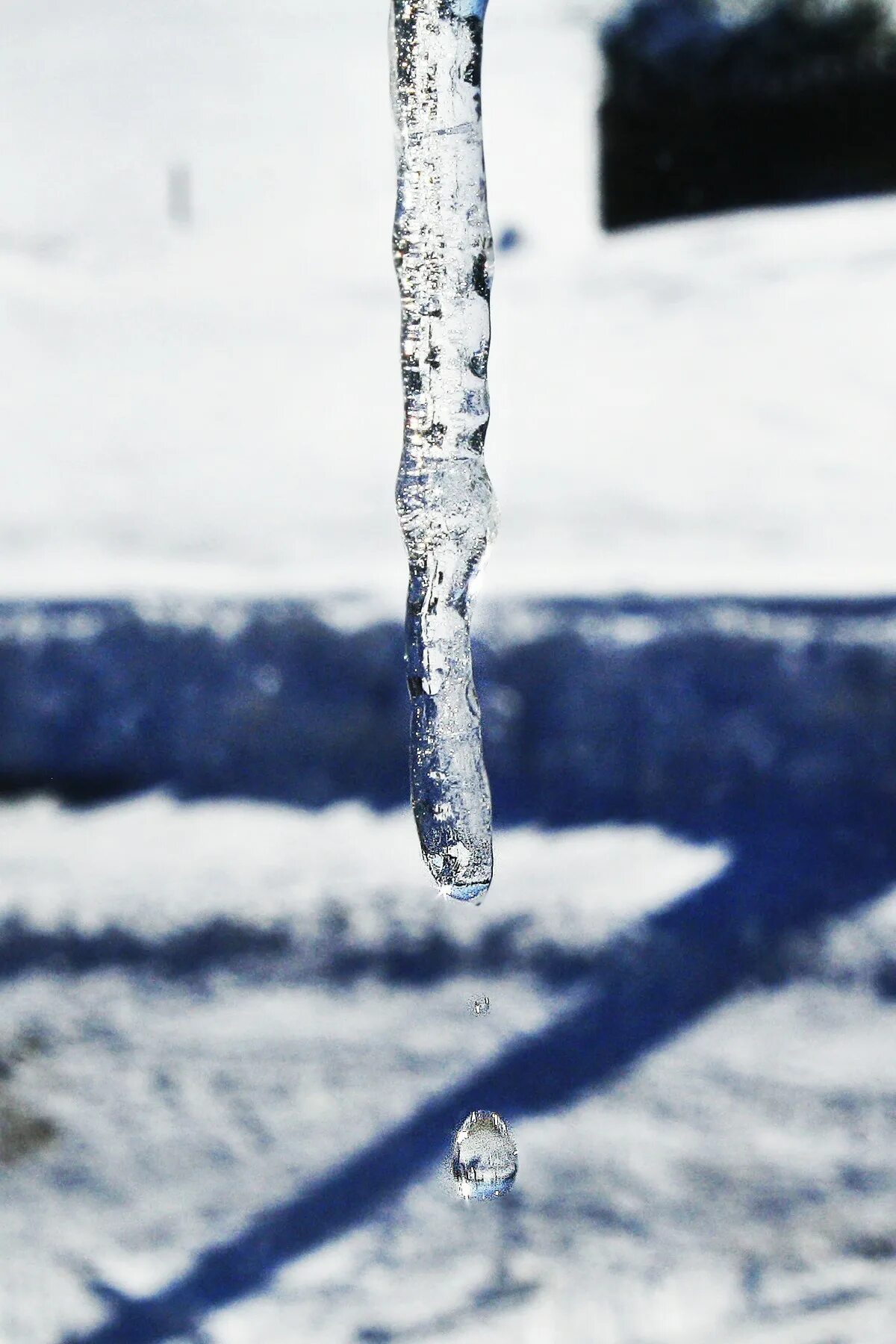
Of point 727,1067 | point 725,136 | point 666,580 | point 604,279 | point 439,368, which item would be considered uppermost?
point 725,136

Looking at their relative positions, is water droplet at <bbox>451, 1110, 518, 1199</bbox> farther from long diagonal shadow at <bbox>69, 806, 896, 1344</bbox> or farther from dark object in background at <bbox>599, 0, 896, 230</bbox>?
dark object in background at <bbox>599, 0, 896, 230</bbox>

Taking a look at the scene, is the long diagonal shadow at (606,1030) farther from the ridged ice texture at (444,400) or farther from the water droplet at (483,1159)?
the ridged ice texture at (444,400)

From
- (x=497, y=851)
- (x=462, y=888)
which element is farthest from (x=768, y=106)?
(x=462, y=888)

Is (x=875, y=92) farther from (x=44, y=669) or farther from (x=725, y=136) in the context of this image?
(x=44, y=669)

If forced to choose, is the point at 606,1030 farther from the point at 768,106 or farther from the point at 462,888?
the point at 768,106

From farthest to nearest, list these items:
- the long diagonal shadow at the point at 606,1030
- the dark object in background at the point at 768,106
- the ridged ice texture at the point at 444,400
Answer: the dark object in background at the point at 768,106
the long diagonal shadow at the point at 606,1030
the ridged ice texture at the point at 444,400

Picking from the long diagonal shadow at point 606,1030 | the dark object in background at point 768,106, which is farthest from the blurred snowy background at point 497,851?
the dark object in background at point 768,106

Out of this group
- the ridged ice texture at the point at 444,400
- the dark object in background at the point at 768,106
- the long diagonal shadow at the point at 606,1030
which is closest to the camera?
the ridged ice texture at the point at 444,400

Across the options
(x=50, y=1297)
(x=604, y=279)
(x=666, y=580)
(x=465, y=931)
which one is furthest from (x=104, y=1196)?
(x=604, y=279)
